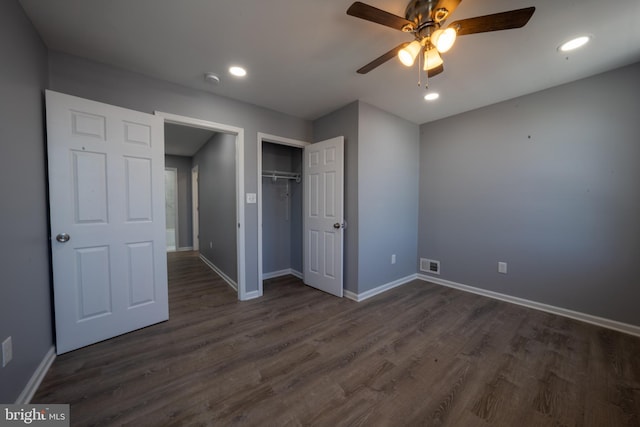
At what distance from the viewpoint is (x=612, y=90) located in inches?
88.0

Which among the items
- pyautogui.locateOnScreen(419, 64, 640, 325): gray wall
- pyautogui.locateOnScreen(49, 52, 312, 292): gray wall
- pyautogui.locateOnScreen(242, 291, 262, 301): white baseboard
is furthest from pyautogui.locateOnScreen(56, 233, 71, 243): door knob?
pyautogui.locateOnScreen(419, 64, 640, 325): gray wall

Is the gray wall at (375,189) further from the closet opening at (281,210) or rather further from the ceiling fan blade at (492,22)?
the ceiling fan blade at (492,22)

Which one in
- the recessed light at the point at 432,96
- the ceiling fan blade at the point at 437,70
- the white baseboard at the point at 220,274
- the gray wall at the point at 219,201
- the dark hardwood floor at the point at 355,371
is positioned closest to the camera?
A: the dark hardwood floor at the point at 355,371

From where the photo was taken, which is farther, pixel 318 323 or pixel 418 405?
pixel 318 323

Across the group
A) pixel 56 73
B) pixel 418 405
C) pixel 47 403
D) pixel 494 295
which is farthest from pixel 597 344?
pixel 56 73

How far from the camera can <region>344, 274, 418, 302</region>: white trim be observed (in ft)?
9.63

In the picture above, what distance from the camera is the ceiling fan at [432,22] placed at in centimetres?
123

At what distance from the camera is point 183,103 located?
98.1 inches

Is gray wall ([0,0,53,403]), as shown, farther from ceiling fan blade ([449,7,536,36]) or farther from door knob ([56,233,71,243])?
ceiling fan blade ([449,7,536,36])

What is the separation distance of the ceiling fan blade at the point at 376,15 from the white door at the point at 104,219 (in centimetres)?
209

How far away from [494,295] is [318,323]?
2.38m

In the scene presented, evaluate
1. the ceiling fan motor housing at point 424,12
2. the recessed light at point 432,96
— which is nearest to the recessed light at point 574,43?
the recessed light at point 432,96

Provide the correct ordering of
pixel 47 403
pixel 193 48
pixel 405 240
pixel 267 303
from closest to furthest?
pixel 47 403
pixel 193 48
pixel 267 303
pixel 405 240

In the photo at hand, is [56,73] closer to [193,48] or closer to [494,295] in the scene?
[193,48]
